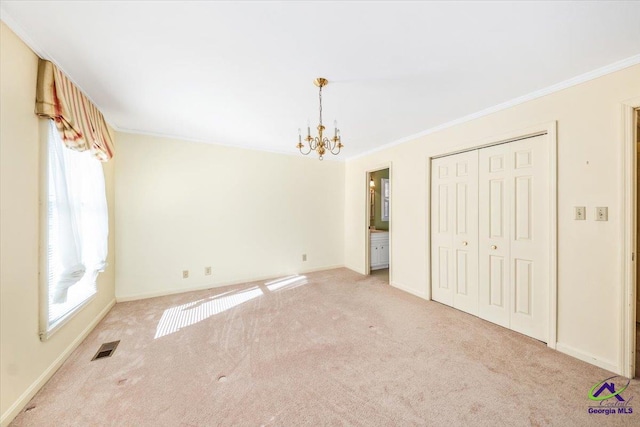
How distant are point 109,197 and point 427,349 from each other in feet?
13.6

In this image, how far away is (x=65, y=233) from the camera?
1896mm

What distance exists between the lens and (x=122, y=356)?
2061mm

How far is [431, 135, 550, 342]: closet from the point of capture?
2291 millimetres

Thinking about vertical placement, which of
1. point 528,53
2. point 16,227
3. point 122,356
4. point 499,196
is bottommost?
point 122,356

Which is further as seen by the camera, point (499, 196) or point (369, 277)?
point (369, 277)

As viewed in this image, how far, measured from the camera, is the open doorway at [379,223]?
4.88 meters

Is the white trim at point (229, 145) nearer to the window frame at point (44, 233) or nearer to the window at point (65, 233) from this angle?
the window at point (65, 233)

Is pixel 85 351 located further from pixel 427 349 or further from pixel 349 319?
pixel 427 349

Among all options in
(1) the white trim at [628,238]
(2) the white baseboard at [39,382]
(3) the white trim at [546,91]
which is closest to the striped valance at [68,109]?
(2) the white baseboard at [39,382]

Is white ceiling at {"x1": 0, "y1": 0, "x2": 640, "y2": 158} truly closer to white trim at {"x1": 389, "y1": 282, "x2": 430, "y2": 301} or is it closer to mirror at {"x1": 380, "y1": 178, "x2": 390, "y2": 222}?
white trim at {"x1": 389, "y1": 282, "x2": 430, "y2": 301}

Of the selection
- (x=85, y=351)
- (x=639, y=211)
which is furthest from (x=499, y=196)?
(x=85, y=351)

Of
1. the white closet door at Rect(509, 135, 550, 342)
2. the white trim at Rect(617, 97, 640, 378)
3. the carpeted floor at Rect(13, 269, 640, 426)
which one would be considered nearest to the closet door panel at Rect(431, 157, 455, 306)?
the carpeted floor at Rect(13, 269, 640, 426)

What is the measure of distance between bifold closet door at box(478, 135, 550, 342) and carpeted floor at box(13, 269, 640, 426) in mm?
236

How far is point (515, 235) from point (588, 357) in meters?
1.12
